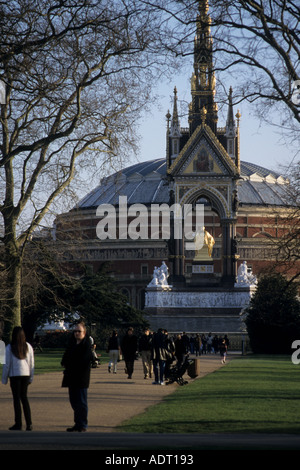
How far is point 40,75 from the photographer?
2925cm

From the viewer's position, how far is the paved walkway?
13133mm

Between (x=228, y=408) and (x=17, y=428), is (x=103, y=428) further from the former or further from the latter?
(x=228, y=408)

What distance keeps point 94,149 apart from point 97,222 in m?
84.6

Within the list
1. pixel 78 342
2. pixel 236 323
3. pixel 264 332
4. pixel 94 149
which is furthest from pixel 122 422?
pixel 236 323

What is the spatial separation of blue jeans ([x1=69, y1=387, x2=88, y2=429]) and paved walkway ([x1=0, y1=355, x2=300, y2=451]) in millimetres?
272

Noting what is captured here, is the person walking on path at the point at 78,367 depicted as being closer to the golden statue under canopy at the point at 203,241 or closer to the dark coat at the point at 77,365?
the dark coat at the point at 77,365

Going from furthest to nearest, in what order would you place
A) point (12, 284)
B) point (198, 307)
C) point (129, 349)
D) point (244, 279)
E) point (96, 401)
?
1. point (244, 279)
2. point (198, 307)
3. point (129, 349)
4. point (12, 284)
5. point (96, 401)

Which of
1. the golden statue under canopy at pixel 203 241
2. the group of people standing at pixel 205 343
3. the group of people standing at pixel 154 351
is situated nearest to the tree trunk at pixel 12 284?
the group of people standing at pixel 154 351

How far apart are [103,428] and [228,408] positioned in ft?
15.9

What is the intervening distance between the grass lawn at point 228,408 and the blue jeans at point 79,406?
Result: 71cm

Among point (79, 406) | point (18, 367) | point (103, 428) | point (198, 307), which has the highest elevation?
point (198, 307)

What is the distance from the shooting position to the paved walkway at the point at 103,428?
43.1 feet

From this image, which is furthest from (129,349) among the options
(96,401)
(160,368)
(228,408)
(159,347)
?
(228,408)

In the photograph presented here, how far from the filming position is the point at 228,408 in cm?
2052
